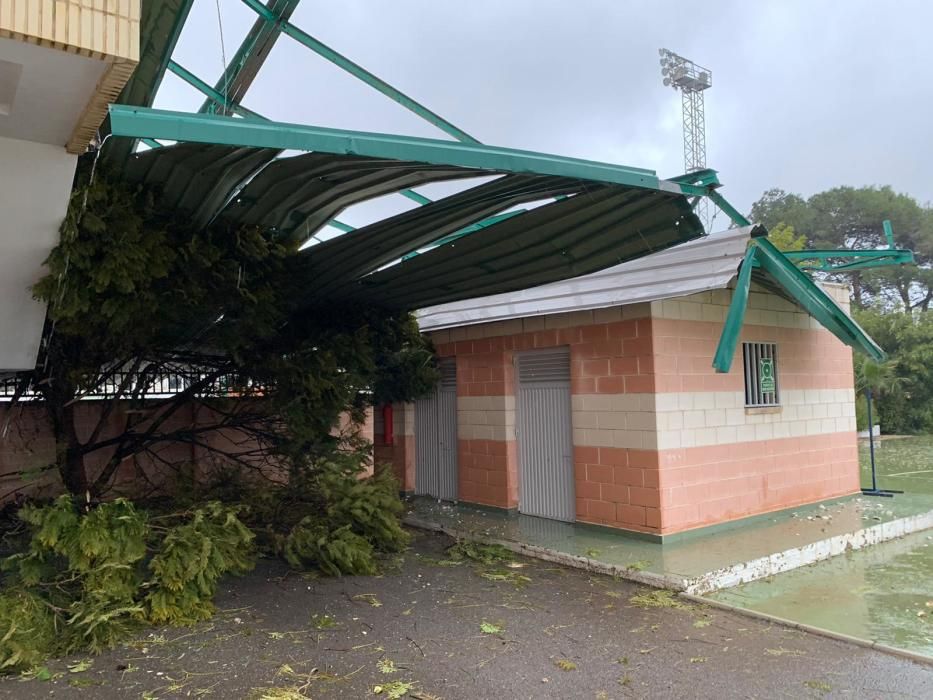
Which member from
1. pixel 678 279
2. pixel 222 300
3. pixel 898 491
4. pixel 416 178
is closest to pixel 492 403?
pixel 678 279

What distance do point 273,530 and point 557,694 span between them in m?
4.04

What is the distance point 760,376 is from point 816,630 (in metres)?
4.62

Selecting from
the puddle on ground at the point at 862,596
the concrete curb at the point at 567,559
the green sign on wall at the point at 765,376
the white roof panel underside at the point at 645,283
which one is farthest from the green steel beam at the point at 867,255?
the concrete curb at the point at 567,559

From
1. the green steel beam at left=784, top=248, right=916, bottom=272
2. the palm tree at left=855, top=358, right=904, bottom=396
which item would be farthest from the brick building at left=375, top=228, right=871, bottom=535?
the palm tree at left=855, top=358, right=904, bottom=396

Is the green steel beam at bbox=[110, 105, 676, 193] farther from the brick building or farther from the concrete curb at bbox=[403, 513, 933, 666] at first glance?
the concrete curb at bbox=[403, 513, 933, 666]

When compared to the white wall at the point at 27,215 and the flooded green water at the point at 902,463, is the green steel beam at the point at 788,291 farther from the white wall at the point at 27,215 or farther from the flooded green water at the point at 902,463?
the white wall at the point at 27,215

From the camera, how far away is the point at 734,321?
7328 mm

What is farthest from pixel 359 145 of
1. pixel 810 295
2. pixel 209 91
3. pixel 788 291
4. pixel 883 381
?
Result: pixel 883 381

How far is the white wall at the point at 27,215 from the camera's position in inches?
178

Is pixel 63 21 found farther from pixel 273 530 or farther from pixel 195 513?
pixel 273 530

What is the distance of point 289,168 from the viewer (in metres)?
→ 5.07

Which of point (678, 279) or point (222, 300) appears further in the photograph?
point (678, 279)

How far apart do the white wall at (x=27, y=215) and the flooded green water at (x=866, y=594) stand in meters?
6.26

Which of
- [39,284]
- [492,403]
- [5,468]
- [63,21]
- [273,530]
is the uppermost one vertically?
[63,21]
